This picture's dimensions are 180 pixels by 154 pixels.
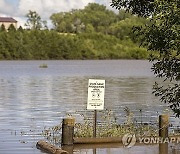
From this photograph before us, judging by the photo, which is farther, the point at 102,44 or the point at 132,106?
the point at 102,44

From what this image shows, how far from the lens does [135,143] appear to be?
48.3 feet

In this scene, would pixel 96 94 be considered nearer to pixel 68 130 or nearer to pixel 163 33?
pixel 68 130

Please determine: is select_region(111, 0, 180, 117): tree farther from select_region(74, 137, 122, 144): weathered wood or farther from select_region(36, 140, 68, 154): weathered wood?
select_region(36, 140, 68, 154): weathered wood

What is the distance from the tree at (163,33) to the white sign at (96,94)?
1613 millimetres

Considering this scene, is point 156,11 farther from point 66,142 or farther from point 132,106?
point 132,106

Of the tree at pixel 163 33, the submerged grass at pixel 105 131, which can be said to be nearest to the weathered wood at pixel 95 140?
the submerged grass at pixel 105 131

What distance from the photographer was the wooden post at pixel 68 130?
1381 centimetres

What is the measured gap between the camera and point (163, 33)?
542 inches

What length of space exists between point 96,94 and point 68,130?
1099 millimetres

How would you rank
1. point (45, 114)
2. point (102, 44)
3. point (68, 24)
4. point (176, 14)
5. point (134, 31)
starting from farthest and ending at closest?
point (68, 24)
point (102, 44)
point (45, 114)
point (134, 31)
point (176, 14)

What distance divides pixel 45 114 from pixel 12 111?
7.05 ft

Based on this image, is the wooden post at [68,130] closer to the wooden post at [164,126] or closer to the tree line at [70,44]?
the wooden post at [164,126]

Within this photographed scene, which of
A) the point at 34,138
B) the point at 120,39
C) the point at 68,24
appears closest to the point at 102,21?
the point at 68,24

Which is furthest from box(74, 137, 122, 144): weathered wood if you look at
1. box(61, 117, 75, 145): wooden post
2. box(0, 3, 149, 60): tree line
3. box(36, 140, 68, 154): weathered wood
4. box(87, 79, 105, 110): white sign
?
box(0, 3, 149, 60): tree line
